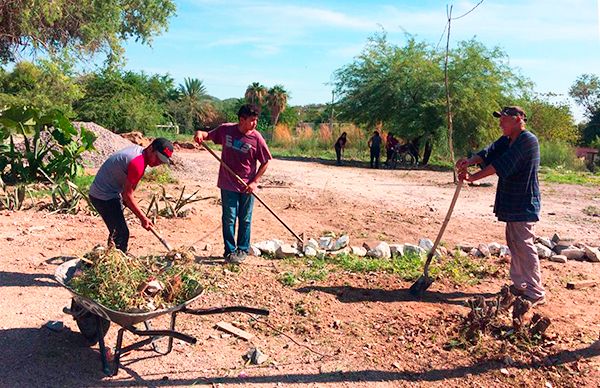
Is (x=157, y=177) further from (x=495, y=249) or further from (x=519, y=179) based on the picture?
(x=519, y=179)

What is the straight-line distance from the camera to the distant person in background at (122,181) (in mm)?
4720

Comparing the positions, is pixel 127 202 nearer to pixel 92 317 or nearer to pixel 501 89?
pixel 92 317

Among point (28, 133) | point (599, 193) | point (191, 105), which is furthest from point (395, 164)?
point (191, 105)

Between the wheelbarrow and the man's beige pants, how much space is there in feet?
8.55

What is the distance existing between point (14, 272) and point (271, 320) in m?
2.88

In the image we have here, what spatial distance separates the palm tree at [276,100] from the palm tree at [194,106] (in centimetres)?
550

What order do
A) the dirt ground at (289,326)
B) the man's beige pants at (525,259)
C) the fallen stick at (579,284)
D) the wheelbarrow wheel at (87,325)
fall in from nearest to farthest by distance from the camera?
the dirt ground at (289,326) < the wheelbarrow wheel at (87,325) < the man's beige pants at (525,259) < the fallen stick at (579,284)

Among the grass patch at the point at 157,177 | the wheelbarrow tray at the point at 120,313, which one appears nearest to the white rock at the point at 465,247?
the wheelbarrow tray at the point at 120,313

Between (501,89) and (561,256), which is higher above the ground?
(501,89)

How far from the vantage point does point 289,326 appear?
469 centimetres

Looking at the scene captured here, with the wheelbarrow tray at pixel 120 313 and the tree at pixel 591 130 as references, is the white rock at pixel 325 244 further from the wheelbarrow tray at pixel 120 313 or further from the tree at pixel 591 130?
the tree at pixel 591 130

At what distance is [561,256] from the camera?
6805mm

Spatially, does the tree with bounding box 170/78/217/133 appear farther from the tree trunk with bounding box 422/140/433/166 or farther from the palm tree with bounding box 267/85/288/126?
the tree trunk with bounding box 422/140/433/166

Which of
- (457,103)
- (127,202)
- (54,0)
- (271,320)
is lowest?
(271,320)
